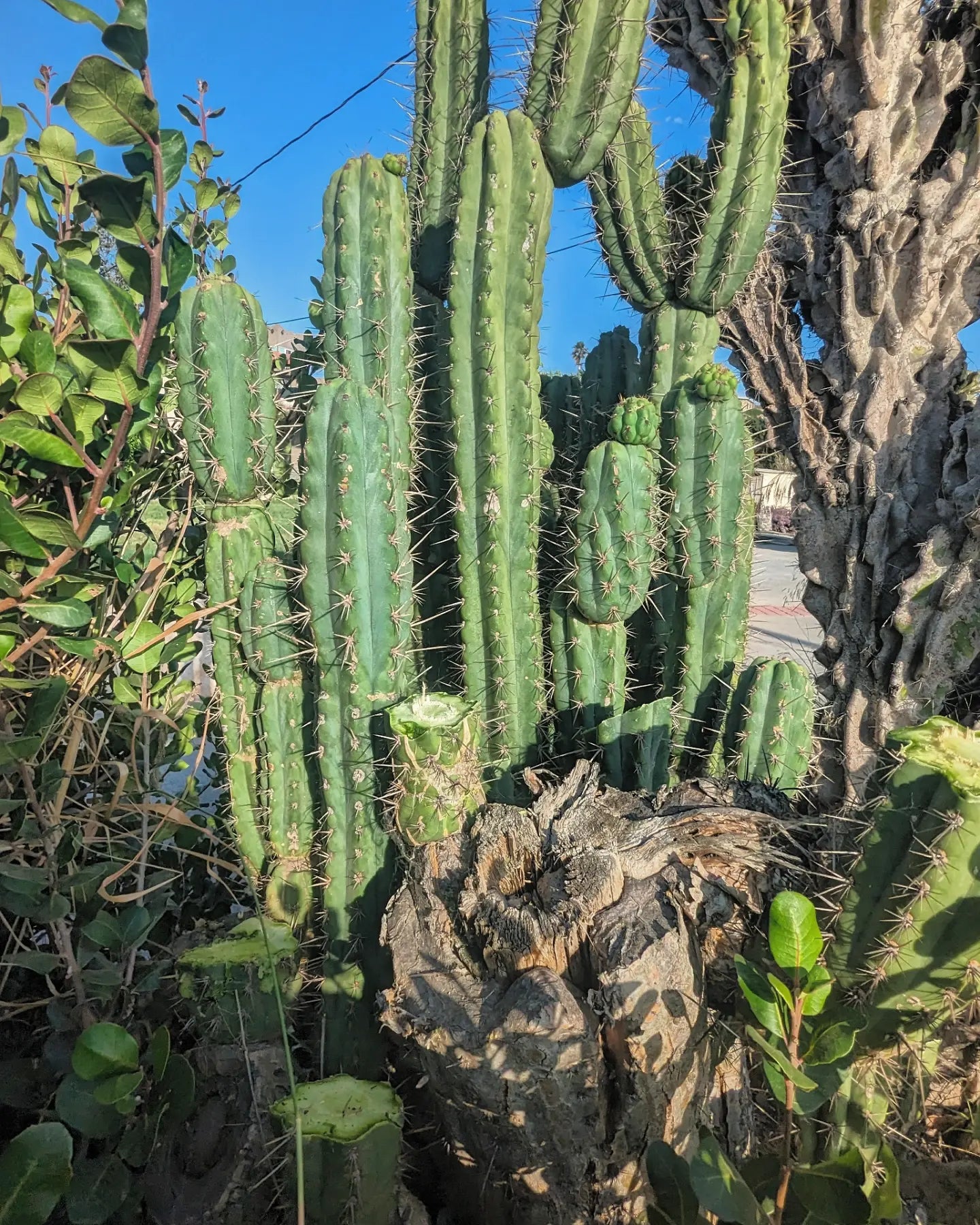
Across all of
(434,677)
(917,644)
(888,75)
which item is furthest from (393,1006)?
(888,75)

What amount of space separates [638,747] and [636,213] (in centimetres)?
166

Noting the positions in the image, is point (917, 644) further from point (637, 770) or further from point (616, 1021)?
point (616, 1021)

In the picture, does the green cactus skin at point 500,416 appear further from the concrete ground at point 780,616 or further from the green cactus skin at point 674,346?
the concrete ground at point 780,616

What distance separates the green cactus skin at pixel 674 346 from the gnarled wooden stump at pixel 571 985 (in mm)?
1415

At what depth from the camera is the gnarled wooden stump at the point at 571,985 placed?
116cm

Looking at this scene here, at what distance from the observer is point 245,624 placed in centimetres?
171

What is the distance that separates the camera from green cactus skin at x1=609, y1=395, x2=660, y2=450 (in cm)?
200

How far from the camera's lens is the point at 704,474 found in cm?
216

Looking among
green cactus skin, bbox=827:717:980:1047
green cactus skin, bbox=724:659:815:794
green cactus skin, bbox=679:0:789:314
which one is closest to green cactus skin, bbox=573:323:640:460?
green cactus skin, bbox=679:0:789:314

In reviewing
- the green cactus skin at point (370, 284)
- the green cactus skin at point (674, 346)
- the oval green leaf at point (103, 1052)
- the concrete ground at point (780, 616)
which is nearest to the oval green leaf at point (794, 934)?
the oval green leaf at point (103, 1052)

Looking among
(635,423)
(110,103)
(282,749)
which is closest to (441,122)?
(635,423)

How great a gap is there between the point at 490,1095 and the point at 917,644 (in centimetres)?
219

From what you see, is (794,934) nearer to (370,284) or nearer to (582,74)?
(370,284)

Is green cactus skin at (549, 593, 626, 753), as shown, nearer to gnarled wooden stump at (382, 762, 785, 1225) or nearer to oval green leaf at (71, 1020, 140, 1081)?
gnarled wooden stump at (382, 762, 785, 1225)
